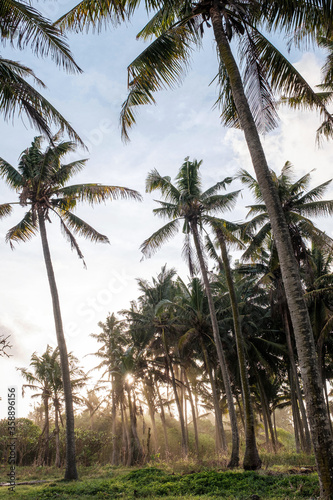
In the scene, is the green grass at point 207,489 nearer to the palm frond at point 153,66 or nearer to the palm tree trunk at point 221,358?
the palm tree trunk at point 221,358

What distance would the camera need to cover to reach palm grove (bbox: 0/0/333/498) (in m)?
6.00

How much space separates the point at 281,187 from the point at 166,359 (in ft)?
45.1

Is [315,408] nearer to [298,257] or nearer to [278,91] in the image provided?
[278,91]

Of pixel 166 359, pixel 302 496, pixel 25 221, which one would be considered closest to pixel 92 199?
pixel 25 221

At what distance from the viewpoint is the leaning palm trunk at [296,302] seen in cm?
452

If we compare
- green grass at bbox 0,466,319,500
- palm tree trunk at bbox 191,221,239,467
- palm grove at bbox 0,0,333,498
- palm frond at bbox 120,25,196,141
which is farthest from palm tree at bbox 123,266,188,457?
palm frond at bbox 120,25,196,141

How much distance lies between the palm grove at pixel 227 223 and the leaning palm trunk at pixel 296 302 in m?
0.02

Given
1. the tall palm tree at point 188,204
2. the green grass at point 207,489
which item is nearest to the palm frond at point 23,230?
the tall palm tree at point 188,204

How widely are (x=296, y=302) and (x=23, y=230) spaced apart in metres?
13.9

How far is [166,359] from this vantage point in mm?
24109

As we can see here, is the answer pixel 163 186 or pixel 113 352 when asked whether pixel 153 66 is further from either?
pixel 113 352

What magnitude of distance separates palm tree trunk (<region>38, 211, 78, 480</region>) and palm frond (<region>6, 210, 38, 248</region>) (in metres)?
1.13

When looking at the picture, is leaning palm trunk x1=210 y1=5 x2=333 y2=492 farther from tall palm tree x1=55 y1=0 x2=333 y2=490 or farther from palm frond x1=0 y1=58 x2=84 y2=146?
palm frond x1=0 y1=58 x2=84 y2=146

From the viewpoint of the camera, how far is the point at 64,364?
13.4 m
